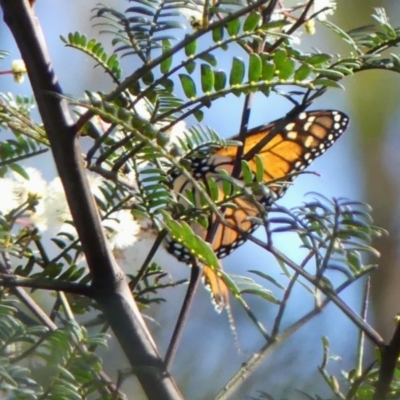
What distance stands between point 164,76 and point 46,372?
20 cm

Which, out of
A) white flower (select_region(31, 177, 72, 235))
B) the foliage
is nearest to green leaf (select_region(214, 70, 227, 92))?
the foliage

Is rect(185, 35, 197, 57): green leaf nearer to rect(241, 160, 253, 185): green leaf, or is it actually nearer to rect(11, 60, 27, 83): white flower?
rect(241, 160, 253, 185): green leaf

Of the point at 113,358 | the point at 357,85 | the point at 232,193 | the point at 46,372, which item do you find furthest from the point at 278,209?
the point at 357,85

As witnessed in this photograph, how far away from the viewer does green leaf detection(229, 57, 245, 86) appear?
454 millimetres

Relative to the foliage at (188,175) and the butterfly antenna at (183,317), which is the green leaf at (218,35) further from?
the butterfly antenna at (183,317)

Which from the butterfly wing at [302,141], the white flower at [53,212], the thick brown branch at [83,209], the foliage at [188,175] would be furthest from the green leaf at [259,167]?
the butterfly wing at [302,141]

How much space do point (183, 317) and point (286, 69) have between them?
0.65 feet

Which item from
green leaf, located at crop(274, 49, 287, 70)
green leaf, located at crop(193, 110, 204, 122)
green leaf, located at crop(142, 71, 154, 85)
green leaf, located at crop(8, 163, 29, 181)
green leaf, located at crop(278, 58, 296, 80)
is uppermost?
green leaf, located at crop(142, 71, 154, 85)

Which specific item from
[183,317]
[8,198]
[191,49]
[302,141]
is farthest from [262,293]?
[302,141]

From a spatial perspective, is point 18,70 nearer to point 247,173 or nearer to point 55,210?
point 55,210

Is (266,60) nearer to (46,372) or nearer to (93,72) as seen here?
(46,372)

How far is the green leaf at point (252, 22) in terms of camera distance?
1.55 ft

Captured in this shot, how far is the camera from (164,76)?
0.47 m

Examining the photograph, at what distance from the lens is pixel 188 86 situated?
471 millimetres
